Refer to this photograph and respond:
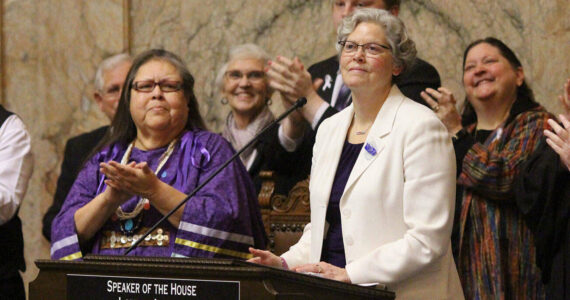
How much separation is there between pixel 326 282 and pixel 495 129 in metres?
2.28

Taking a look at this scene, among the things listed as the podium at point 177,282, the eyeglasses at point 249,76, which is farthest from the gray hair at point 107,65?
the podium at point 177,282

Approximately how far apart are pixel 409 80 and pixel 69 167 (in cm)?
226

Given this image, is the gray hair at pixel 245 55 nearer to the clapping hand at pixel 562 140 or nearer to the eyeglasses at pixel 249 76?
the eyeglasses at pixel 249 76

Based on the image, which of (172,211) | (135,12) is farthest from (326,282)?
(135,12)

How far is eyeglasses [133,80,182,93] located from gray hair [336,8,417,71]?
976mm

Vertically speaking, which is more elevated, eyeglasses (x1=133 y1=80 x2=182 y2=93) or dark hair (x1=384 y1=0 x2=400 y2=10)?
dark hair (x1=384 y1=0 x2=400 y2=10)

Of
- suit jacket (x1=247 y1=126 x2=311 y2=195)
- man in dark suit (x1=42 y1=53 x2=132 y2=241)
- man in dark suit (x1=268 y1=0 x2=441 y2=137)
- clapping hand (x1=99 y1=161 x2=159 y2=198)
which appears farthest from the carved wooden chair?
man in dark suit (x1=42 y1=53 x2=132 y2=241)

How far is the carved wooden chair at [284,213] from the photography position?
15.5 feet

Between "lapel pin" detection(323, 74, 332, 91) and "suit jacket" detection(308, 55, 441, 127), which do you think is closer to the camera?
"suit jacket" detection(308, 55, 441, 127)

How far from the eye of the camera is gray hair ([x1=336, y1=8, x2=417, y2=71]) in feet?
12.1

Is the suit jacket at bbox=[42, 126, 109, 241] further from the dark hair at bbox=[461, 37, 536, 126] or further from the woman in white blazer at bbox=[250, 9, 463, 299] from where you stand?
the woman in white blazer at bbox=[250, 9, 463, 299]

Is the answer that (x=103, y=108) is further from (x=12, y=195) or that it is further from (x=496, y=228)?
(x=496, y=228)

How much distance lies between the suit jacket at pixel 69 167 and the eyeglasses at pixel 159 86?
4.74 feet

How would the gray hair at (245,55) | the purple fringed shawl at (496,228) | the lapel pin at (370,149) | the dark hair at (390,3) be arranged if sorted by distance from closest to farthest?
the lapel pin at (370,149)
the purple fringed shawl at (496,228)
the dark hair at (390,3)
the gray hair at (245,55)
